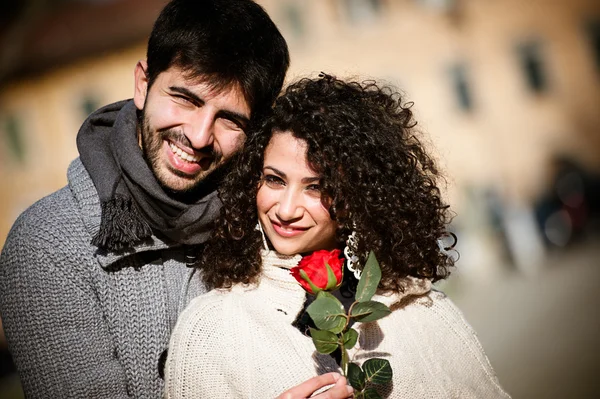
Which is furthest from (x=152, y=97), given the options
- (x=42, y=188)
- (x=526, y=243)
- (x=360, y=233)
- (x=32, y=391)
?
(x=42, y=188)

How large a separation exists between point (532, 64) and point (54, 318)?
2438cm

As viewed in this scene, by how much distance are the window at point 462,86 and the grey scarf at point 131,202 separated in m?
21.5

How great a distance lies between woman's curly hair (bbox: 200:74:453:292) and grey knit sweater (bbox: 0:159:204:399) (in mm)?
324

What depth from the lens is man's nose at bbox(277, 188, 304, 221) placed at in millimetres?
2713

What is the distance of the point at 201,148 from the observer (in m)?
2.92

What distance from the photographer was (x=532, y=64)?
24.2 meters

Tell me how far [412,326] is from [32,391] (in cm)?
168

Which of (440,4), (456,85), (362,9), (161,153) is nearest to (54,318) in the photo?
(161,153)

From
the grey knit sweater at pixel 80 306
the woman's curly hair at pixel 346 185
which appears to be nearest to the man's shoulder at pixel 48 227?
the grey knit sweater at pixel 80 306

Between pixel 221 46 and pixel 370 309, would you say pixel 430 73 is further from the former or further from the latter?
pixel 370 309

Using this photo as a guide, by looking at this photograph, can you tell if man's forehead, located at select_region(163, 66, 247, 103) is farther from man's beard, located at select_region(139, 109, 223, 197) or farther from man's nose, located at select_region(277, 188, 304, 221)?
man's nose, located at select_region(277, 188, 304, 221)

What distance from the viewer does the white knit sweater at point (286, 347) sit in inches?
101

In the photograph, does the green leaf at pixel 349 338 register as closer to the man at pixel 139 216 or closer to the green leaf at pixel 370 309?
the green leaf at pixel 370 309

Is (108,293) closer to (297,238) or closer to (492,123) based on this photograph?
(297,238)
